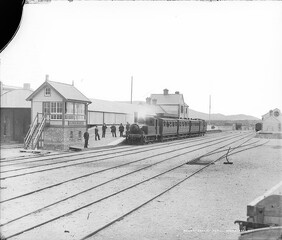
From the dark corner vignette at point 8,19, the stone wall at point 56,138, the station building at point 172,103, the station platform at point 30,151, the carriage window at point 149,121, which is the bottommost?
the station platform at point 30,151

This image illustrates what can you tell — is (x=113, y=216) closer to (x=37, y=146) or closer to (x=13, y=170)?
(x=13, y=170)

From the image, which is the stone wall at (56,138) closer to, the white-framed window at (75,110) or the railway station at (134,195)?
the railway station at (134,195)

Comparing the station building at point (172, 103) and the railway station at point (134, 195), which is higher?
the station building at point (172, 103)

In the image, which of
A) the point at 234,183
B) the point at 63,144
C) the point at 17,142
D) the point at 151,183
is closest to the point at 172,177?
the point at 151,183

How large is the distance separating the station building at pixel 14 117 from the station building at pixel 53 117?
3.59 metres

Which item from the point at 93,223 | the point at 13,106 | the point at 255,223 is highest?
the point at 13,106

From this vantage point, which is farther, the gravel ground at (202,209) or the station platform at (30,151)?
the station platform at (30,151)

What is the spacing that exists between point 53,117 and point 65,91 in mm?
1920

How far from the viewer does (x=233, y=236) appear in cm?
615

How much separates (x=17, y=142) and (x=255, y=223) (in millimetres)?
23698

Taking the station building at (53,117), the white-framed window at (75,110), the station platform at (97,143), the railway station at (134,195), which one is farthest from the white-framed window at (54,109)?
the station platform at (97,143)

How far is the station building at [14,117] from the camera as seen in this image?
25453mm

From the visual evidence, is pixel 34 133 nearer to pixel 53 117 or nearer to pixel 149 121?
pixel 53 117

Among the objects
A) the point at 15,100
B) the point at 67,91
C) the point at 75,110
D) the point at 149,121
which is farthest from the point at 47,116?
the point at 149,121
